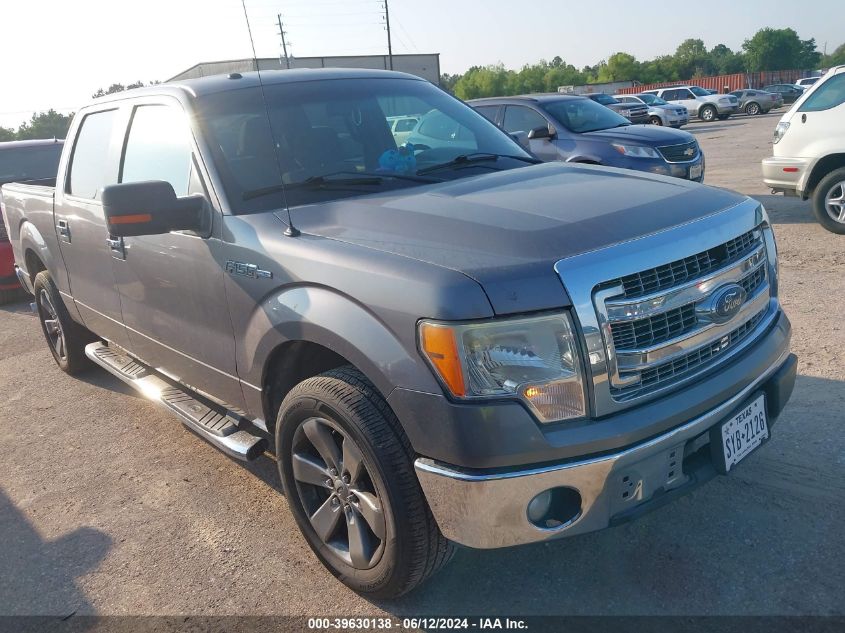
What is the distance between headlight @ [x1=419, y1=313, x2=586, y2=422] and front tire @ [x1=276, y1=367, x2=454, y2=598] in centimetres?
36

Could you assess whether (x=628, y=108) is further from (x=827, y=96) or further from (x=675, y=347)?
(x=675, y=347)

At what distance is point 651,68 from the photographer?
8875cm

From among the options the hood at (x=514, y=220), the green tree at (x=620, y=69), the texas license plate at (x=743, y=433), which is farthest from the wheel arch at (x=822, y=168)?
the green tree at (x=620, y=69)

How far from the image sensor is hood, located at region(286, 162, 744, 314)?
7.17 ft

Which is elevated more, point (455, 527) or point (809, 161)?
point (455, 527)

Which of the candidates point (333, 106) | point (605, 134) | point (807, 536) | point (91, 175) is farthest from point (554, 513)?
point (605, 134)

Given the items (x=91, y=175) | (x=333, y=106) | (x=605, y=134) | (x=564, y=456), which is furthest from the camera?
(x=605, y=134)

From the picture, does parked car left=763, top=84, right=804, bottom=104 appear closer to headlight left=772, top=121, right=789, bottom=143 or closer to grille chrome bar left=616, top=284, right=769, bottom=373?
headlight left=772, top=121, right=789, bottom=143

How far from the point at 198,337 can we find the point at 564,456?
1.89m

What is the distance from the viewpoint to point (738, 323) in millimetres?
2637

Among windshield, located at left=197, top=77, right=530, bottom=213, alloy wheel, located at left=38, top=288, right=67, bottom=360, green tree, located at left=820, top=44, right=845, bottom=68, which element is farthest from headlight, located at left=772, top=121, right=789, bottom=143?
green tree, located at left=820, top=44, right=845, bottom=68

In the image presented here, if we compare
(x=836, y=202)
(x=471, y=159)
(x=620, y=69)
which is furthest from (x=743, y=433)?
(x=620, y=69)

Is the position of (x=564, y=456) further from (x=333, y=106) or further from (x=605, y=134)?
(x=605, y=134)

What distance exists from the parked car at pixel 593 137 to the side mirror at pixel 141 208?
6.33 metres
